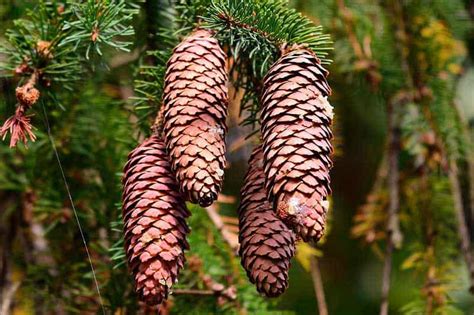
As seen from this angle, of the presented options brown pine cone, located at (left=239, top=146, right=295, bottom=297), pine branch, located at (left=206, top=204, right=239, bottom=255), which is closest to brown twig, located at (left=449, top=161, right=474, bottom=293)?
pine branch, located at (left=206, top=204, right=239, bottom=255)

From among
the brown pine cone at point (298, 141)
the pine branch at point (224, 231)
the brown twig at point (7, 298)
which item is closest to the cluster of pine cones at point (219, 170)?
the brown pine cone at point (298, 141)

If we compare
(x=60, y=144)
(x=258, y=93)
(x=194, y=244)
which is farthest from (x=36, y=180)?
(x=258, y=93)

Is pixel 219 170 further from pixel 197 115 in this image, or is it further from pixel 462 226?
pixel 462 226

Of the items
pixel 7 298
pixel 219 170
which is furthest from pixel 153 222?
pixel 7 298

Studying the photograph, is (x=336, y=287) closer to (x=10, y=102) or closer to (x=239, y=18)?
(x=10, y=102)

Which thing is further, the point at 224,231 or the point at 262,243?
the point at 224,231

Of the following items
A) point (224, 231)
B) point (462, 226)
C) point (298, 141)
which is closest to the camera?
point (298, 141)

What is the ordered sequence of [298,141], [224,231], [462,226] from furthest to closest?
[462,226]
[224,231]
[298,141]
